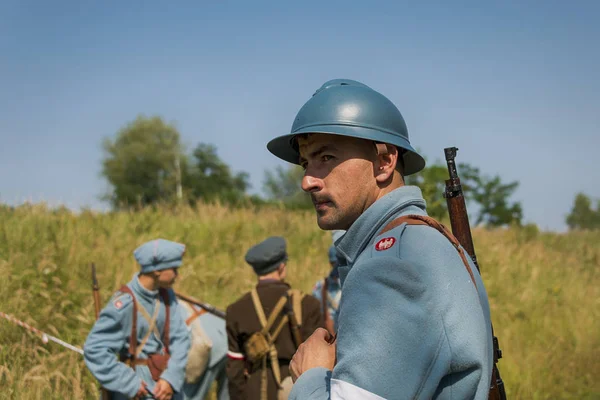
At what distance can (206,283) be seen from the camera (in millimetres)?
12320

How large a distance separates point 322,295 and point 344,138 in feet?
21.6

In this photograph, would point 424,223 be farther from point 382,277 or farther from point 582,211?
point 582,211

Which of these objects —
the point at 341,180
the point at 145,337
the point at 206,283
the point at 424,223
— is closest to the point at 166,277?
the point at 145,337

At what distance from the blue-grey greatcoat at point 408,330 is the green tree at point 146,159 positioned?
66815 millimetres

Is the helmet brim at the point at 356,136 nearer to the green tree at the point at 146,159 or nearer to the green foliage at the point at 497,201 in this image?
the green foliage at the point at 497,201

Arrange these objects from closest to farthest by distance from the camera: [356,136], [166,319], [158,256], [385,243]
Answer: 1. [385,243]
2. [356,136]
3. [158,256]
4. [166,319]

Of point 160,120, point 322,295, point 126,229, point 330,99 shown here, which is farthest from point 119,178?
point 330,99

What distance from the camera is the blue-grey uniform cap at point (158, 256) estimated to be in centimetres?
650

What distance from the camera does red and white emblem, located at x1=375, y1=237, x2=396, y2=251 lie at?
2.14 metres

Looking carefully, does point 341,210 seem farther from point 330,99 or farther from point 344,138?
point 330,99

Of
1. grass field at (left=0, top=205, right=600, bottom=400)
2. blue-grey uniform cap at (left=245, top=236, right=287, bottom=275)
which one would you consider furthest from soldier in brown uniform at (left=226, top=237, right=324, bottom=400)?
grass field at (left=0, top=205, right=600, bottom=400)

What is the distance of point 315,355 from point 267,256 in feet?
15.1

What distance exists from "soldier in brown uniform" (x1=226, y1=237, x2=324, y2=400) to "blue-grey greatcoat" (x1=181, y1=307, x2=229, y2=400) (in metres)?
1.14

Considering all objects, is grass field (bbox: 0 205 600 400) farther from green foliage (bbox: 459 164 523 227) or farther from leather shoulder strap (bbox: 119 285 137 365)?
green foliage (bbox: 459 164 523 227)
